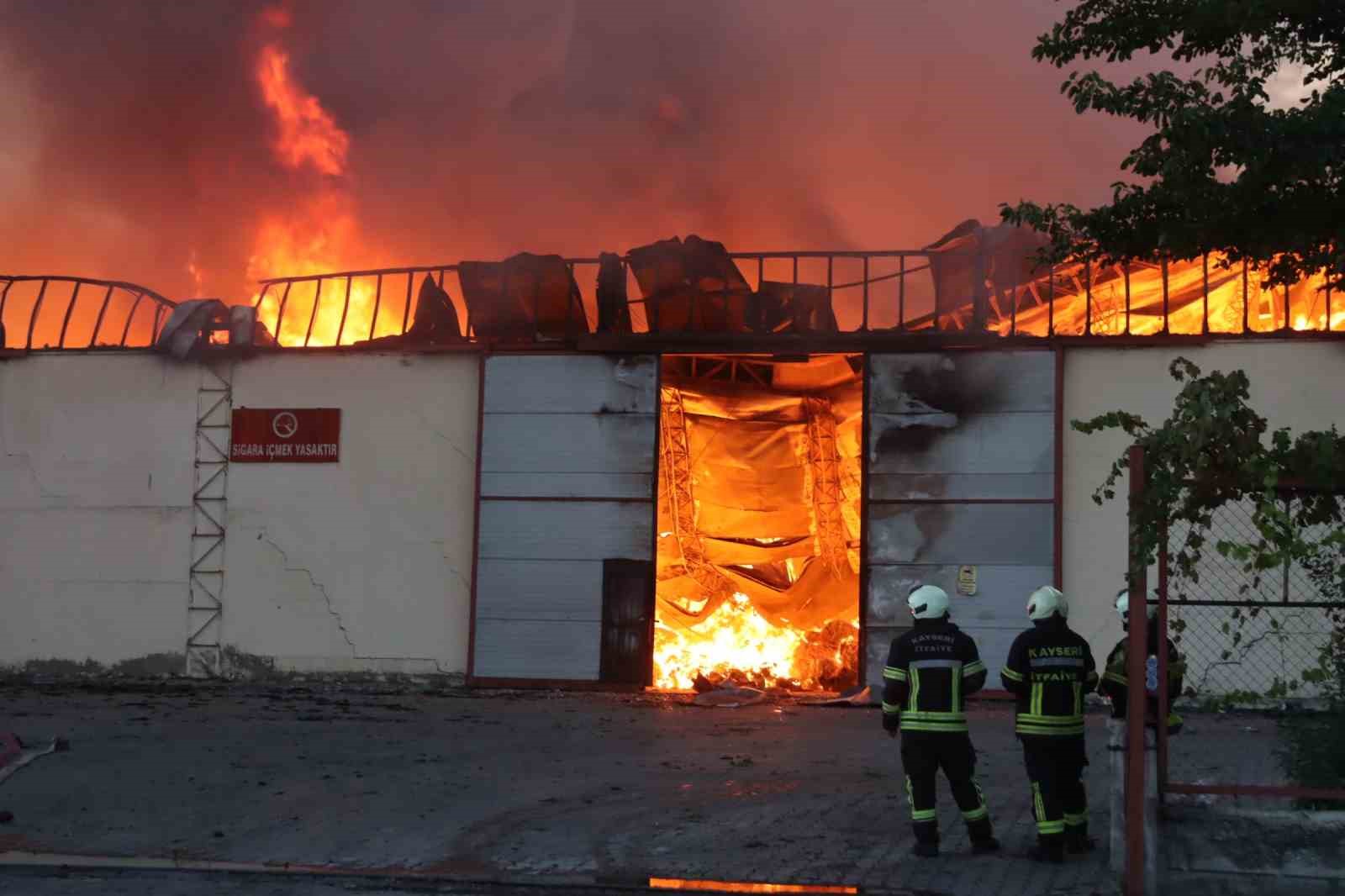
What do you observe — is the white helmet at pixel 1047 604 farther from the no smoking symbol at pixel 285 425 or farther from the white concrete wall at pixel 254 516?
the no smoking symbol at pixel 285 425

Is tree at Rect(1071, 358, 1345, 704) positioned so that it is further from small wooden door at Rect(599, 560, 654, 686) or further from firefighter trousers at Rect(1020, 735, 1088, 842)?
small wooden door at Rect(599, 560, 654, 686)

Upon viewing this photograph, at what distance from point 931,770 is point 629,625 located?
12.7 m

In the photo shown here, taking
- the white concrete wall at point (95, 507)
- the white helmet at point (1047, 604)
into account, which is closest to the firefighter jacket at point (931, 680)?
the white helmet at point (1047, 604)

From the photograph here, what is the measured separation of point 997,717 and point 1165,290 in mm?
6450

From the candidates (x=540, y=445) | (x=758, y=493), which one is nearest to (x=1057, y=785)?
(x=540, y=445)

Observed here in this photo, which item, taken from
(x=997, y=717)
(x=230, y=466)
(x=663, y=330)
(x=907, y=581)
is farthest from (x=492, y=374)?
(x=997, y=717)

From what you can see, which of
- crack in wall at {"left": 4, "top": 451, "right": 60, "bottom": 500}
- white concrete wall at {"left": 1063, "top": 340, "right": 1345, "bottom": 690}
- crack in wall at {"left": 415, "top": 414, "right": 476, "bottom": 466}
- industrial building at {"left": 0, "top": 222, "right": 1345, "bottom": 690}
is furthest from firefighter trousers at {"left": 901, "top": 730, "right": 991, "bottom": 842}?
crack in wall at {"left": 4, "top": 451, "right": 60, "bottom": 500}

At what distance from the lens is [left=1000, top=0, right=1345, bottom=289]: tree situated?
31.9 feet

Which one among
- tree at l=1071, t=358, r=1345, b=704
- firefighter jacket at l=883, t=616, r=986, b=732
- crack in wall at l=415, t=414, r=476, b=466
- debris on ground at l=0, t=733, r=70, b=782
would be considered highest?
crack in wall at l=415, t=414, r=476, b=466

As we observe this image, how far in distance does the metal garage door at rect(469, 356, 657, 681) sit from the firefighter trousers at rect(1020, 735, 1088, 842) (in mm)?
12678

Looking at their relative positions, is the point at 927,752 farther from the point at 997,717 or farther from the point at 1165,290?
the point at 1165,290

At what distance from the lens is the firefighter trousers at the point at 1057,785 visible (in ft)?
29.0

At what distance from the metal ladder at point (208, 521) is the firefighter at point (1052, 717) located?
16229mm

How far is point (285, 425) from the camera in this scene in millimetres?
22828
